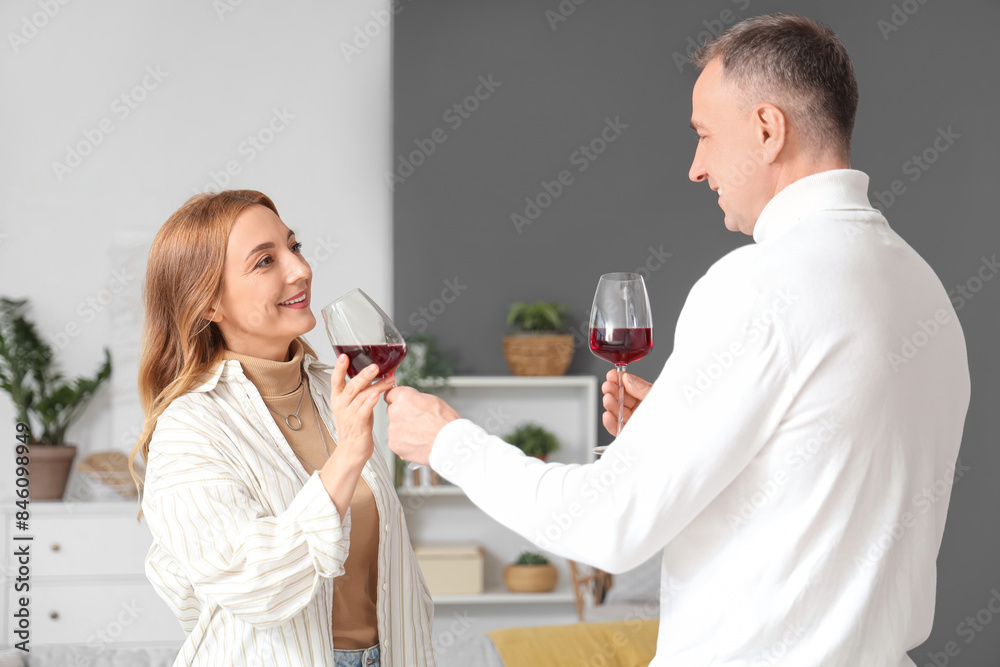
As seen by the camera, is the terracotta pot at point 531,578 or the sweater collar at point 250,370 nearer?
the sweater collar at point 250,370

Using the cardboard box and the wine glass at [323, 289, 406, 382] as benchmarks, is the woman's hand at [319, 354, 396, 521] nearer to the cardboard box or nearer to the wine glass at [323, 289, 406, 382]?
the wine glass at [323, 289, 406, 382]

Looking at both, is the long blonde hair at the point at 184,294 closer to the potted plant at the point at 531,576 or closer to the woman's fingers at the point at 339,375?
the woman's fingers at the point at 339,375

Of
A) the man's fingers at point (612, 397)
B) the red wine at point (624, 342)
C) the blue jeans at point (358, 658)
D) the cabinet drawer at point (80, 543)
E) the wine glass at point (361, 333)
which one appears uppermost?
the wine glass at point (361, 333)

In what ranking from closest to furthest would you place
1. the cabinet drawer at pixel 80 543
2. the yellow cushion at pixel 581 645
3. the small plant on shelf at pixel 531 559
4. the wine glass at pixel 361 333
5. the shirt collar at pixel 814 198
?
the shirt collar at pixel 814 198
the wine glass at pixel 361 333
the yellow cushion at pixel 581 645
the cabinet drawer at pixel 80 543
the small plant on shelf at pixel 531 559

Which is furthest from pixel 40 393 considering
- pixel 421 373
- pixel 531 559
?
pixel 531 559

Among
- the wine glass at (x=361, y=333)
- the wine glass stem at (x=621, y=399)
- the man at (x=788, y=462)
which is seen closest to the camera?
the man at (x=788, y=462)

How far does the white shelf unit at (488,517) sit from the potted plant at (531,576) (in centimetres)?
6

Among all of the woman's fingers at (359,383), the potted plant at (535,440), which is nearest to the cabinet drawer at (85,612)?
the potted plant at (535,440)

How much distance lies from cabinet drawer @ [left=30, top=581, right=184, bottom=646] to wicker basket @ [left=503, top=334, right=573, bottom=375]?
2.05 meters

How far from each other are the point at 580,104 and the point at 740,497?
144 inches

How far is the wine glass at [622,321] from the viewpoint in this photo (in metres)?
1.68

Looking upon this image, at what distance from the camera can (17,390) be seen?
428 cm

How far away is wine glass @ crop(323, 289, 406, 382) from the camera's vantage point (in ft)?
4.72

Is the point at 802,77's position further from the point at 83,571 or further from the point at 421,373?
the point at 83,571
